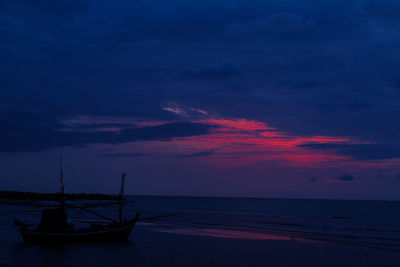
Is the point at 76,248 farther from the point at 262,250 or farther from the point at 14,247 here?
the point at 262,250

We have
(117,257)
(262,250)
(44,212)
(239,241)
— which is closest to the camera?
(117,257)

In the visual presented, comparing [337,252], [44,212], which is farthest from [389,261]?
[44,212]

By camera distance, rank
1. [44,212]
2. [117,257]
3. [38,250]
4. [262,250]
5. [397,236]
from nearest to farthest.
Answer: [117,257] < [38,250] < [262,250] < [44,212] < [397,236]

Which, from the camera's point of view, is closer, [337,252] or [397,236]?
[337,252]

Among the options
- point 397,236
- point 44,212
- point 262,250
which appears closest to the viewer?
point 262,250

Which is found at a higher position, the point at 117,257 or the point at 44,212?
the point at 44,212

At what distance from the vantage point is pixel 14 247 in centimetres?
2911

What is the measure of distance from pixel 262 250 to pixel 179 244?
24.8 feet

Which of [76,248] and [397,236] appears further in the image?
[397,236]

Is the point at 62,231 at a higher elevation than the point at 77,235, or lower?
higher

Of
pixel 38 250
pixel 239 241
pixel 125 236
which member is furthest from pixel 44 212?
pixel 239 241

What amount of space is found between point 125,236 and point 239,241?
1103cm

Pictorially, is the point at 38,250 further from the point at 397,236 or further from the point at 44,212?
the point at 397,236

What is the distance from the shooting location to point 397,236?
1690 inches
